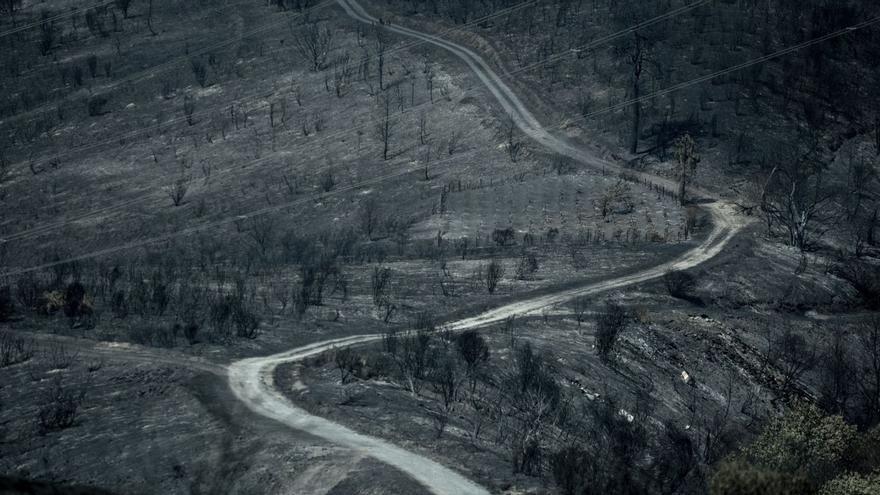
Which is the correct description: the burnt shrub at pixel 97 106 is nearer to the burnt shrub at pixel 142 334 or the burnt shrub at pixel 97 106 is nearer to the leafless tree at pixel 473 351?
the burnt shrub at pixel 142 334

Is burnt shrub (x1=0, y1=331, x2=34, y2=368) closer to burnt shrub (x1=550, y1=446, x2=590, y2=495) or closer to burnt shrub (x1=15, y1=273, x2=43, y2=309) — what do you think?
burnt shrub (x1=15, y1=273, x2=43, y2=309)

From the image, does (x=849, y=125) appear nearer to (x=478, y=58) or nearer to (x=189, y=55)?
(x=478, y=58)

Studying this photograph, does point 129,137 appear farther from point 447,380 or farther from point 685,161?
point 447,380

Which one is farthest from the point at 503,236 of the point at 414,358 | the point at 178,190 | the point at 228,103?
the point at 228,103

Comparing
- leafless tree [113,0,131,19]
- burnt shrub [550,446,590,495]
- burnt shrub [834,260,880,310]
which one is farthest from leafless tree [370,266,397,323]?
leafless tree [113,0,131,19]

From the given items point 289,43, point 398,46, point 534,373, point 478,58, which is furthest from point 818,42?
point 534,373
